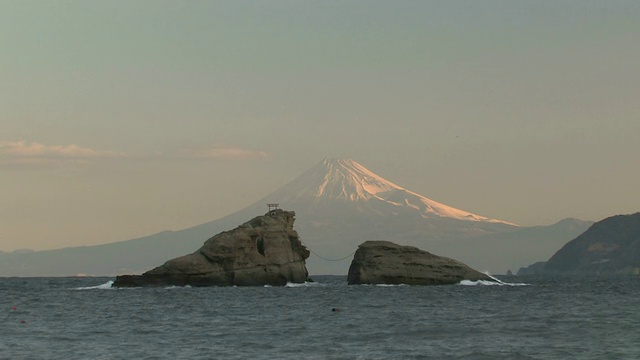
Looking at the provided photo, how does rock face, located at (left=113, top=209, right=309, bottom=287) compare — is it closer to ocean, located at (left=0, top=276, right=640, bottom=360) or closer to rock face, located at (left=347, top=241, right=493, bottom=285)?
rock face, located at (left=347, top=241, right=493, bottom=285)

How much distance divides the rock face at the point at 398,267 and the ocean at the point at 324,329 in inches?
1599

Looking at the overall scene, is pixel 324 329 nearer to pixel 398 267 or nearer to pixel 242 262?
pixel 398 267

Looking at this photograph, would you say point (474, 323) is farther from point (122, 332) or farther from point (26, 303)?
point (26, 303)

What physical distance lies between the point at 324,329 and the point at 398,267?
86.8 meters

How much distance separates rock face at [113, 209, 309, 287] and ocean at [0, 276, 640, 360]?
3747cm

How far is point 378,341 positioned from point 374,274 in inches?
3804

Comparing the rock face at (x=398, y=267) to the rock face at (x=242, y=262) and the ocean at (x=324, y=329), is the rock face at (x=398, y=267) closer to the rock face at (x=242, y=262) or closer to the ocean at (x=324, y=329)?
the rock face at (x=242, y=262)

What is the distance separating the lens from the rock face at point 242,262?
160250 millimetres

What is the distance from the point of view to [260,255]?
545 ft

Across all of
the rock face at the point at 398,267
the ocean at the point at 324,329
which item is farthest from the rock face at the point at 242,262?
the ocean at the point at 324,329

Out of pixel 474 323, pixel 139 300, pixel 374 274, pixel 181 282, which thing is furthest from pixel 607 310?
pixel 181 282

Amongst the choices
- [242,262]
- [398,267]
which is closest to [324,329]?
[398,267]

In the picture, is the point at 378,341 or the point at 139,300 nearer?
the point at 378,341

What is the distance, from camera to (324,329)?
7725 cm
